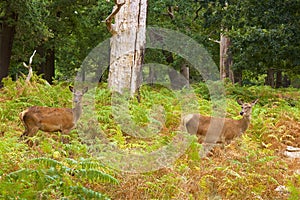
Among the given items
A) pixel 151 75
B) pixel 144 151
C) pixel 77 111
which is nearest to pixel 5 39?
pixel 77 111

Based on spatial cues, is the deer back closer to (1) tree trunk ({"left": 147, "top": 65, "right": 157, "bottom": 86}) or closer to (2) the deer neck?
(2) the deer neck

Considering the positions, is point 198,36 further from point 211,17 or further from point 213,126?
point 213,126

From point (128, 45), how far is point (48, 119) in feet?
14.7

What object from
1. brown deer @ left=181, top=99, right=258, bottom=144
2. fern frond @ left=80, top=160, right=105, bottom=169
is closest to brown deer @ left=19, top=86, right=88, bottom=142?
brown deer @ left=181, top=99, right=258, bottom=144

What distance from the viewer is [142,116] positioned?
441 inches

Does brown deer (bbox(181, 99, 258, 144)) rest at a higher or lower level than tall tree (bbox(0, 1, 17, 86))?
lower

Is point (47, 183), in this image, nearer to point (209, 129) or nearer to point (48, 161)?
point (48, 161)

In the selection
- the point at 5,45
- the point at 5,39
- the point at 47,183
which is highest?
the point at 5,39

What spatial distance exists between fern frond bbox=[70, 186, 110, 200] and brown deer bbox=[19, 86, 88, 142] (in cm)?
371

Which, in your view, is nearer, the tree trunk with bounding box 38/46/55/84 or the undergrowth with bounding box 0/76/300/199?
the undergrowth with bounding box 0/76/300/199

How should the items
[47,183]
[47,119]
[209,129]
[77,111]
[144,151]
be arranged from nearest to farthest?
[47,183] → [144,151] → [47,119] → [77,111] → [209,129]

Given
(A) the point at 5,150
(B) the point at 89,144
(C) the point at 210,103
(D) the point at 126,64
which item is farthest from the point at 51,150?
(C) the point at 210,103

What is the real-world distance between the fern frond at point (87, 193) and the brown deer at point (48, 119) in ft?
12.2

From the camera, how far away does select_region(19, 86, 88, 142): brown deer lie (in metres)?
9.12
